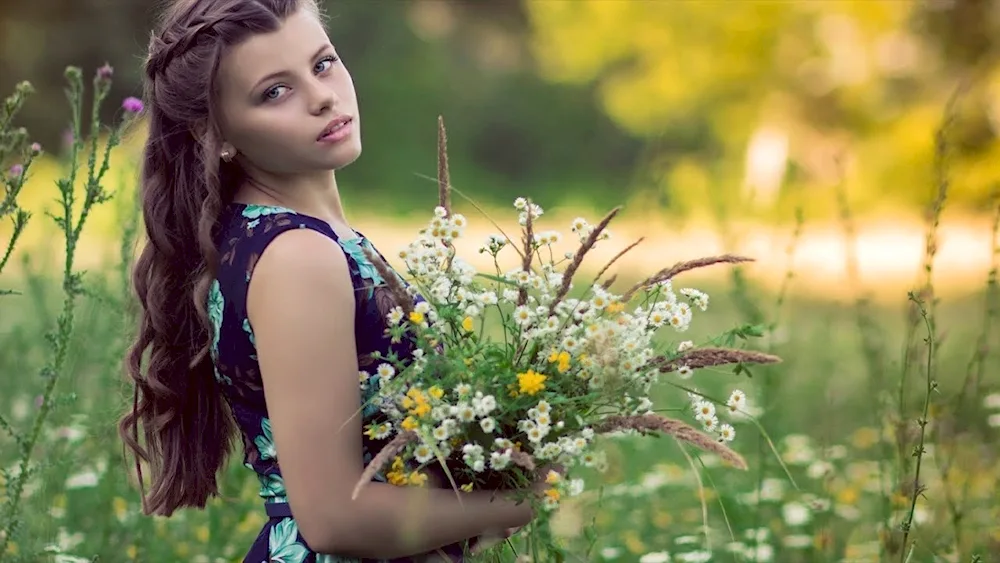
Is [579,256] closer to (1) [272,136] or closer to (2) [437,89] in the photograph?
→ (1) [272,136]

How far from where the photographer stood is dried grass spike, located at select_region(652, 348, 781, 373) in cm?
147

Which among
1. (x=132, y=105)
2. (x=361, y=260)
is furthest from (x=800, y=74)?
(x=361, y=260)

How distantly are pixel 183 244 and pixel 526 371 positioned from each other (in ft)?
2.24

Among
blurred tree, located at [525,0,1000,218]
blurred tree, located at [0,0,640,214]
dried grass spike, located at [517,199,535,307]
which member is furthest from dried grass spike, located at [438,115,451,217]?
blurred tree, located at [0,0,640,214]

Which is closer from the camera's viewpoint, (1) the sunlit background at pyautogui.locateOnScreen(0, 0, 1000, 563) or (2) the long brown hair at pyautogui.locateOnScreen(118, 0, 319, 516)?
(2) the long brown hair at pyautogui.locateOnScreen(118, 0, 319, 516)

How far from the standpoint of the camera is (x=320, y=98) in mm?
1757

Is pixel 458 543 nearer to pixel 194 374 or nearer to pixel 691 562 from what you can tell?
pixel 194 374

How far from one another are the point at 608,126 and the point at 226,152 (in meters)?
24.0

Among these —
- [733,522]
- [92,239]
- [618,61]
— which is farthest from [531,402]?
[618,61]

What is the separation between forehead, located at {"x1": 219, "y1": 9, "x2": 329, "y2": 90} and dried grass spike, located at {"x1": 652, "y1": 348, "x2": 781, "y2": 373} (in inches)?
27.1

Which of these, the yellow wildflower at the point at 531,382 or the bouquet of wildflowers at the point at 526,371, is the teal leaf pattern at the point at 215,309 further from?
the yellow wildflower at the point at 531,382

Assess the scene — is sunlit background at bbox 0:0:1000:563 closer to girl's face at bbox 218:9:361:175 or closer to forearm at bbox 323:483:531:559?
forearm at bbox 323:483:531:559

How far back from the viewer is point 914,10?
14766 mm

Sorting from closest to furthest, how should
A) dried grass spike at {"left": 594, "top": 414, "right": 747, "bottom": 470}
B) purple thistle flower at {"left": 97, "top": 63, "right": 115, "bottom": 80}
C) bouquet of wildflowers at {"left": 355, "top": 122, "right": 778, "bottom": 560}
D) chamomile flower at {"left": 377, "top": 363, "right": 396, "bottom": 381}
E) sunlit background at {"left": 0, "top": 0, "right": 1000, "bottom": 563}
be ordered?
1. dried grass spike at {"left": 594, "top": 414, "right": 747, "bottom": 470}
2. bouquet of wildflowers at {"left": 355, "top": 122, "right": 778, "bottom": 560}
3. chamomile flower at {"left": 377, "top": 363, "right": 396, "bottom": 381}
4. purple thistle flower at {"left": 97, "top": 63, "right": 115, "bottom": 80}
5. sunlit background at {"left": 0, "top": 0, "right": 1000, "bottom": 563}
